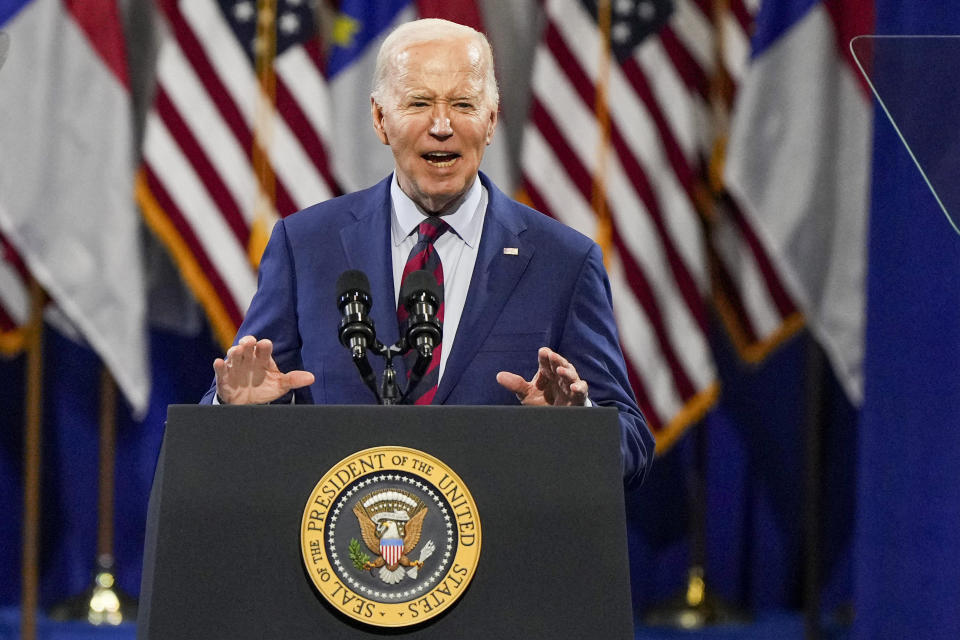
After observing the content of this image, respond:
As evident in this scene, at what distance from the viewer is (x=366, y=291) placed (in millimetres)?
1724

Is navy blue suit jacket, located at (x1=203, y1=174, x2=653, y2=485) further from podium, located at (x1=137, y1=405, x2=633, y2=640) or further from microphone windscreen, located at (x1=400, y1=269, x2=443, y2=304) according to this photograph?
podium, located at (x1=137, y1=405, x2=633, y2=640)

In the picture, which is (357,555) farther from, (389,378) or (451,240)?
(451,240)

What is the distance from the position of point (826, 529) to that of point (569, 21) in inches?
82.8

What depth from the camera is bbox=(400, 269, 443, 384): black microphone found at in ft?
5.47

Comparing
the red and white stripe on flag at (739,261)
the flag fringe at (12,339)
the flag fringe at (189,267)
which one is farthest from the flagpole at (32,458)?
the red and white stripe on flag at (739,261)

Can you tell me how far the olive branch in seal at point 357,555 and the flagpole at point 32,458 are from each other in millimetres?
3274

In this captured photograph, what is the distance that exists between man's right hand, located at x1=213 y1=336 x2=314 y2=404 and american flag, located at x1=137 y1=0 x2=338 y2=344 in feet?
8.81

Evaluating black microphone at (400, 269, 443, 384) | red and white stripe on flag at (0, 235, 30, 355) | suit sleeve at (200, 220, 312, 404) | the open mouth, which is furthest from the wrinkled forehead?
red and white stripe on flag at (0, 235, 30, 355)

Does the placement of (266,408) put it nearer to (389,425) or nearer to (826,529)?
(389,425)

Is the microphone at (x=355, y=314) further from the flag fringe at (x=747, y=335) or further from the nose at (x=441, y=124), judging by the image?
the flag fringe at (x=747, y=335)

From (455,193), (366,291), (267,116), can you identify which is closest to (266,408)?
(366,291)

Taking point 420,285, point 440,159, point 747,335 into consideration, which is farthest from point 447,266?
point 747,335

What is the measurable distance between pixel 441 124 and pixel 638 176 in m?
2.56

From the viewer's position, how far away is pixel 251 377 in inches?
69.2
